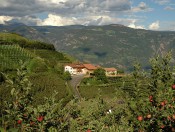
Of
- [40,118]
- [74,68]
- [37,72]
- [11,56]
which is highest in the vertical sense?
[40,118]

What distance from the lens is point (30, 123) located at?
10.3 m

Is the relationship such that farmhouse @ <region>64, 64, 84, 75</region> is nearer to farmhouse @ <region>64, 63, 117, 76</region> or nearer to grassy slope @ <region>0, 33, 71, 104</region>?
farmhouse @ <region>64, 63, 117, 76</region>

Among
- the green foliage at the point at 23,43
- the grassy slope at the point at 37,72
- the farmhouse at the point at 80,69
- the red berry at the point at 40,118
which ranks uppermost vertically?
the red berry at the point at 40,118

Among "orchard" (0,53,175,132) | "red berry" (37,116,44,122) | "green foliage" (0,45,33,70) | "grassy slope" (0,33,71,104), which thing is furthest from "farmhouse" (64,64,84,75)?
"red berry" (37,116,44,122)

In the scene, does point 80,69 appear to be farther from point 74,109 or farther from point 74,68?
point 74,109

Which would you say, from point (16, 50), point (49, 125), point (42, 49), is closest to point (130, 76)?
point (49, 125)

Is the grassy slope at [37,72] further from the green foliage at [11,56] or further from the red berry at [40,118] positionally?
the red berry at [40,118]

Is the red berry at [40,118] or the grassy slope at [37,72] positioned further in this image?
the grassy slope at [37,72]

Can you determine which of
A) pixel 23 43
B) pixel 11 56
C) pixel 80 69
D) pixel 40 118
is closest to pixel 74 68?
pixel 80 69

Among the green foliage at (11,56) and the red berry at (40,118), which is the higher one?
the red berry at (40,118)

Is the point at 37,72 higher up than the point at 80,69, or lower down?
higher up

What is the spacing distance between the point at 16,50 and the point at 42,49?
1122 inches

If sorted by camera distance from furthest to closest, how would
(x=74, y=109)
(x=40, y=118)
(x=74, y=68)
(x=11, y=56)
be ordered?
(x=74, y=68)
(x=11, y=56)
(x=74, y=109)
(x=40, y=118)

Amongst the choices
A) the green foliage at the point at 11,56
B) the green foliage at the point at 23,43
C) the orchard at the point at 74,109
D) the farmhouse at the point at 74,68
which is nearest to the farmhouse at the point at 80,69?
the farmhouse at the point at 74,68
